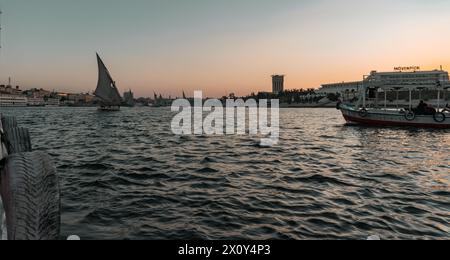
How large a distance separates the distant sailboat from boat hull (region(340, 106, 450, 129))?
73.5 meters

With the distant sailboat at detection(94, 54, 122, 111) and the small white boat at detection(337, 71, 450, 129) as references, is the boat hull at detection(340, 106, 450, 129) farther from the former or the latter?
the distant sailboat at detection(94, 54, 122, 111)

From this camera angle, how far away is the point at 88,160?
1520 cm

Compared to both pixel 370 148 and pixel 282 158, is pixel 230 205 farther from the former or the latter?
pixel 370 148

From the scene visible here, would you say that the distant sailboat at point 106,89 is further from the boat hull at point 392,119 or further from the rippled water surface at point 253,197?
the rippled water surface at point 253,197

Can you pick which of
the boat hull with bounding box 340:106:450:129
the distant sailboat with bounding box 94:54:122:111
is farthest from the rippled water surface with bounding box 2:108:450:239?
the distant sailboat with bounding box 94:54:122:111

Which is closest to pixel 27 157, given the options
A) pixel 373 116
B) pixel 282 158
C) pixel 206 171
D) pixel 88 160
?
pixel 206 171

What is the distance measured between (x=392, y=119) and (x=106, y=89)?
82301mm

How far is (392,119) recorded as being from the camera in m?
38.7

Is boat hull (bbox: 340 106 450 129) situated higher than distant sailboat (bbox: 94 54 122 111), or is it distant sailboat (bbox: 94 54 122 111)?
distant sailboat (bbox: 94 54 122 111)

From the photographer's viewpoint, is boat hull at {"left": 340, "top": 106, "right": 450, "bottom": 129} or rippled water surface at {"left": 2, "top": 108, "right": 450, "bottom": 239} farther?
boat hull at {"left": 340, "top": 106, "right": 450, "bottom": 129}

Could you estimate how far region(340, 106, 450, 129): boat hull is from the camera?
36406mm

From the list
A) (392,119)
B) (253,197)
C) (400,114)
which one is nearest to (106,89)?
(392,119)

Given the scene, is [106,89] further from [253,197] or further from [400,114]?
[253,197]

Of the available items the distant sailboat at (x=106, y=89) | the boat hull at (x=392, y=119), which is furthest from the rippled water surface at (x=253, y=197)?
the distant sailboat at (x=106, y=89)
